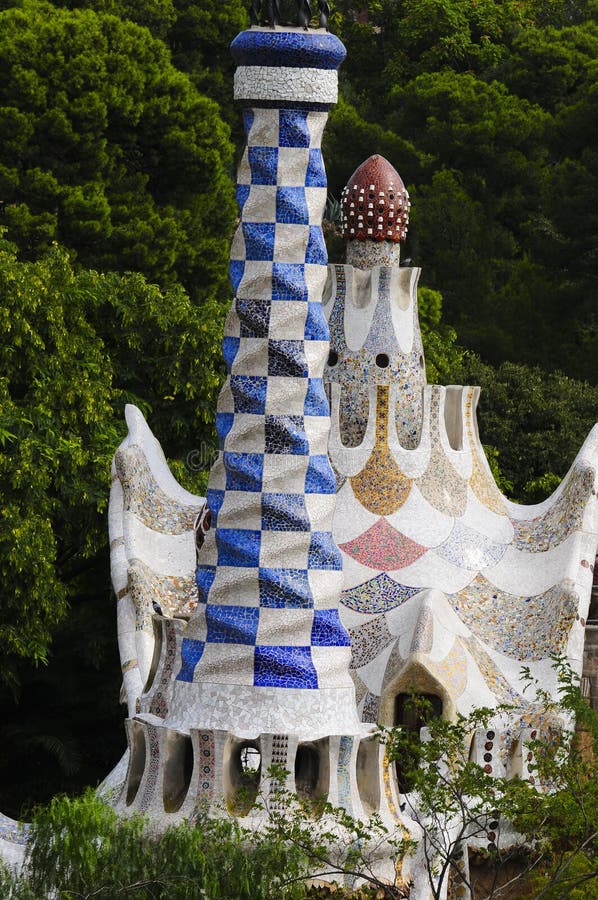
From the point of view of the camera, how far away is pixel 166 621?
12484 millimetres

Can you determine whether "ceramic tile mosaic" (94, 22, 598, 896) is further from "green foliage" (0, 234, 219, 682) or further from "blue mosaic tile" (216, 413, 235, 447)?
"green foliage" (0, 234, 219, 682)

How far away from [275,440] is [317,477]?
281 millimetres

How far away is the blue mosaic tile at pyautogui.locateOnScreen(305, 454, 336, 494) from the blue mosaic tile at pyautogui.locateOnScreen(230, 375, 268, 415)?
0.36m

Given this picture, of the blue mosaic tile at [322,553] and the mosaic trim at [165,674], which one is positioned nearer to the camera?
the blue mosaic tile at [322,553]

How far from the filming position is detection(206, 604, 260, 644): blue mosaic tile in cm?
1151

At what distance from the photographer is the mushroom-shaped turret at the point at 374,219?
14.7 meters

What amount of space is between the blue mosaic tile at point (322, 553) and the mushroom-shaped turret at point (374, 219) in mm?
3410

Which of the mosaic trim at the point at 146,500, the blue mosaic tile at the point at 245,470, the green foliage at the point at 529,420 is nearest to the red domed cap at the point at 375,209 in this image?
the mosaic trim at the point at 146,500

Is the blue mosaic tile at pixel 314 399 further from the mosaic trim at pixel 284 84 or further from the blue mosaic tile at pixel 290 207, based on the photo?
the mosaic trim at pixel 284 84

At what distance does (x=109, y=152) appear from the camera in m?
26.9

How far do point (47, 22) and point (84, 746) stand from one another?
10004 mm

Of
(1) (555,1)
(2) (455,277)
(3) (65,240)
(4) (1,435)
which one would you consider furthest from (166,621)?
(1) (555,1)

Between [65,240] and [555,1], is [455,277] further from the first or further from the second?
[555,1]

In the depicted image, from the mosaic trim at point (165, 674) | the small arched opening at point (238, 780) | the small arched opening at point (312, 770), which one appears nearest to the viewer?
the small arched opening at point (238, 780)
